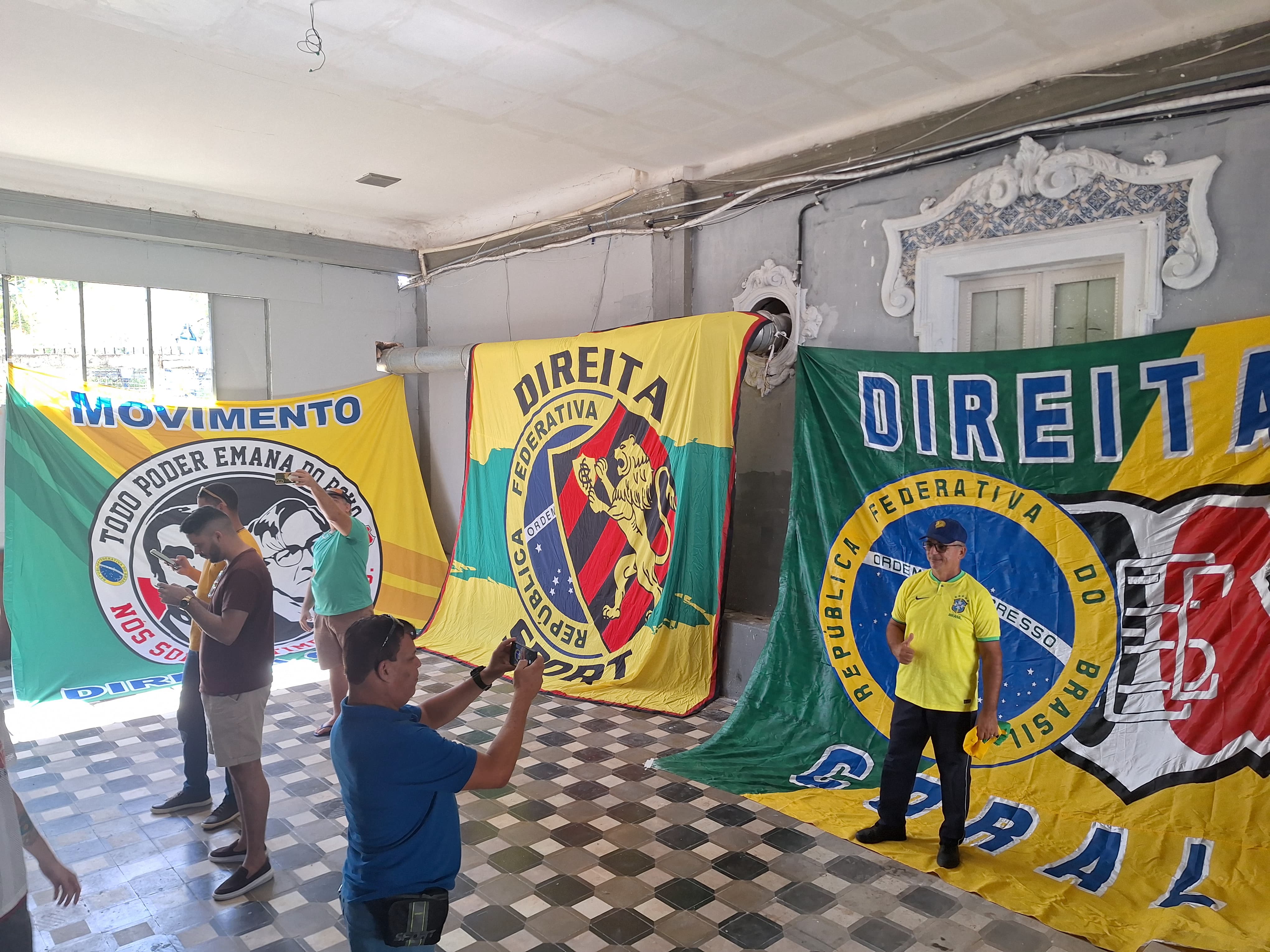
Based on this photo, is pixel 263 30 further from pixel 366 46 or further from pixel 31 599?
pixel 31 599

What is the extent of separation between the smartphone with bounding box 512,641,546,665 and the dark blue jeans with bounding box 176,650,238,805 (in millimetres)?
2315

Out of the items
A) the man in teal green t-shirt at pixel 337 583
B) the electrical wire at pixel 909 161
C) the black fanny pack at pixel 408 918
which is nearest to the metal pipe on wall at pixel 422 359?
the electrical wire at pixel 909 161

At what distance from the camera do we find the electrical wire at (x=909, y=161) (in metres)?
3.54

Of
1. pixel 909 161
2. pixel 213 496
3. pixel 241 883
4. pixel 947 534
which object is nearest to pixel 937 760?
pixel 947 534

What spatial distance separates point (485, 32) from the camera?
3.75 meters

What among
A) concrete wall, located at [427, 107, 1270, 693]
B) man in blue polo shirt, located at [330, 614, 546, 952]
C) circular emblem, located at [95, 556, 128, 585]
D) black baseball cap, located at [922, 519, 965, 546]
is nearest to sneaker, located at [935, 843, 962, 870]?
black baseball cap, located at [922, 519, 965, 546]

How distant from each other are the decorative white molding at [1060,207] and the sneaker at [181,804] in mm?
4374

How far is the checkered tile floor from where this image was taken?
9.57ft

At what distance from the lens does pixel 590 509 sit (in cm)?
582

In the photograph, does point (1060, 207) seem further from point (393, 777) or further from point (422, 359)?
point (422, 359)

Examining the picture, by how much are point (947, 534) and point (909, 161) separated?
2.26 metres

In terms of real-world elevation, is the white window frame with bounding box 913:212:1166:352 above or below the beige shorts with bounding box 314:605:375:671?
above

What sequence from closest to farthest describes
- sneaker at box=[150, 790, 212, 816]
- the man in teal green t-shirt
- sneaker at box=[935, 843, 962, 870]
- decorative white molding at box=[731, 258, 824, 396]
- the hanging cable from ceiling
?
sneaker at box=[935, 843, 962, 870] → the hanging cable from ceiling → sneaker at box=[150, 790, 212, 816] → the man in teal green t-shirt → decorative white molding at box=[731, 258, 824, 396]

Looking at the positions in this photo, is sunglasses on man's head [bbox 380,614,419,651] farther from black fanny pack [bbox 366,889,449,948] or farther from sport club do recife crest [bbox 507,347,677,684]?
sport club do recife crest [bbox 507,347,677,684]
